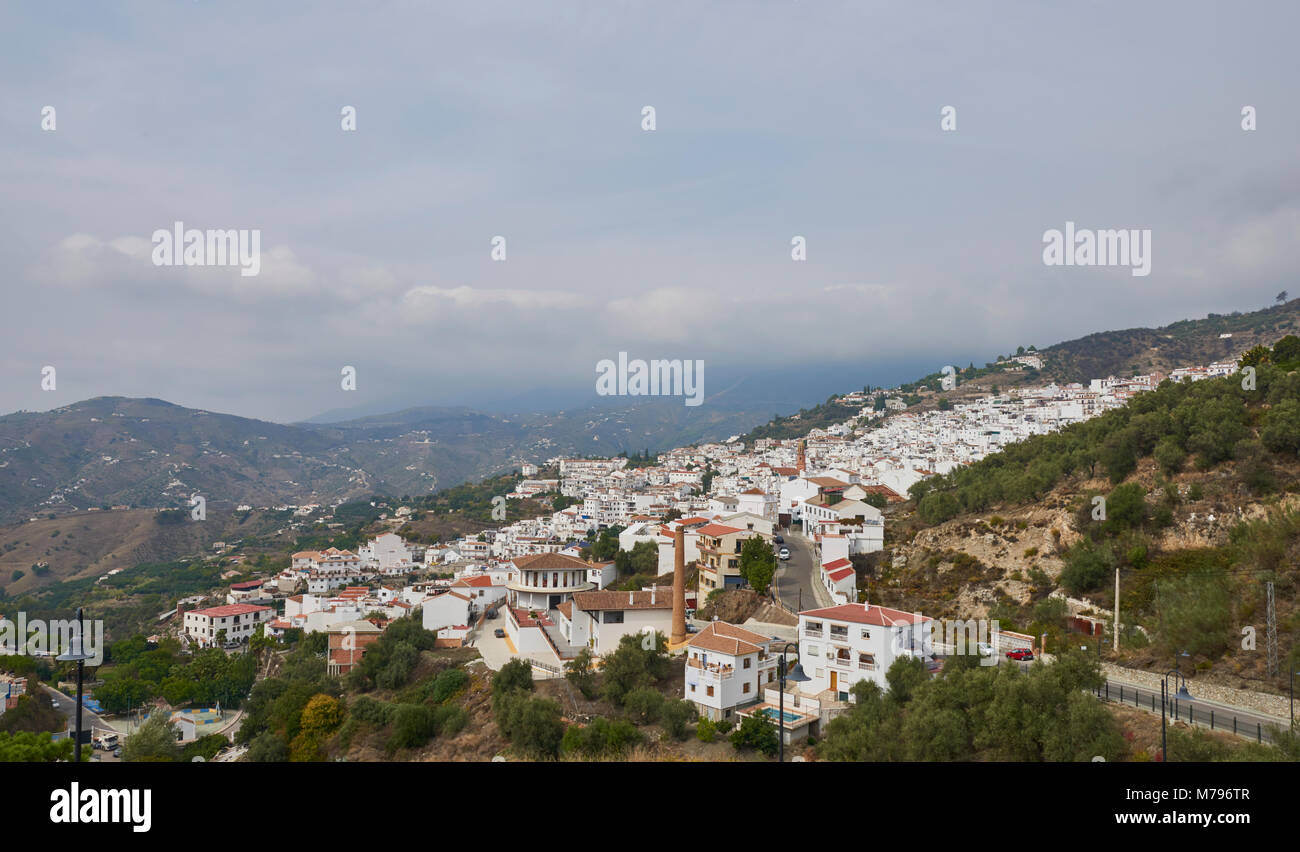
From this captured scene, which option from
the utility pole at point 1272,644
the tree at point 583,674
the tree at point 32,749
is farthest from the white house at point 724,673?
the tree at point 32,749

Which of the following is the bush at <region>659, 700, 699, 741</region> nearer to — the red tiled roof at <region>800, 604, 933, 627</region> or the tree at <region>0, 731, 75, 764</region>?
the red tiled roof at <region>800, 604, 933, 627</region>

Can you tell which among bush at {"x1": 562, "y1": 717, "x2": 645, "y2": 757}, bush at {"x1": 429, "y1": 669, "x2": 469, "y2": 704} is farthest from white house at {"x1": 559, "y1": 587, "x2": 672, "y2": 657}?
bush at {"x1": 562, "y1": 717, "x2": 645, "y2": 757}

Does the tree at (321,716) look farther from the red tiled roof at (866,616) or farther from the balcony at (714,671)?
the red tiled roof at (866,616)

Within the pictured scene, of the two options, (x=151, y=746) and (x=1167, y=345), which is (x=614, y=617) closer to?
(x=151, y=746)

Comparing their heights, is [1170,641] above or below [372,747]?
above

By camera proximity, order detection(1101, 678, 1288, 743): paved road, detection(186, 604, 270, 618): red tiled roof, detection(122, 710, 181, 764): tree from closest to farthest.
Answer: detection(1101, 678, 1288, 743): paved road
detection(122, 710, 181, 764): tree
detection(186, 604, 270, 618): red tiled roof

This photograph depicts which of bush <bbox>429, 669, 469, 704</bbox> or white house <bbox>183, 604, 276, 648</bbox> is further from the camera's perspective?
white house <bbox>183, 604, 276, 648</bbox>
